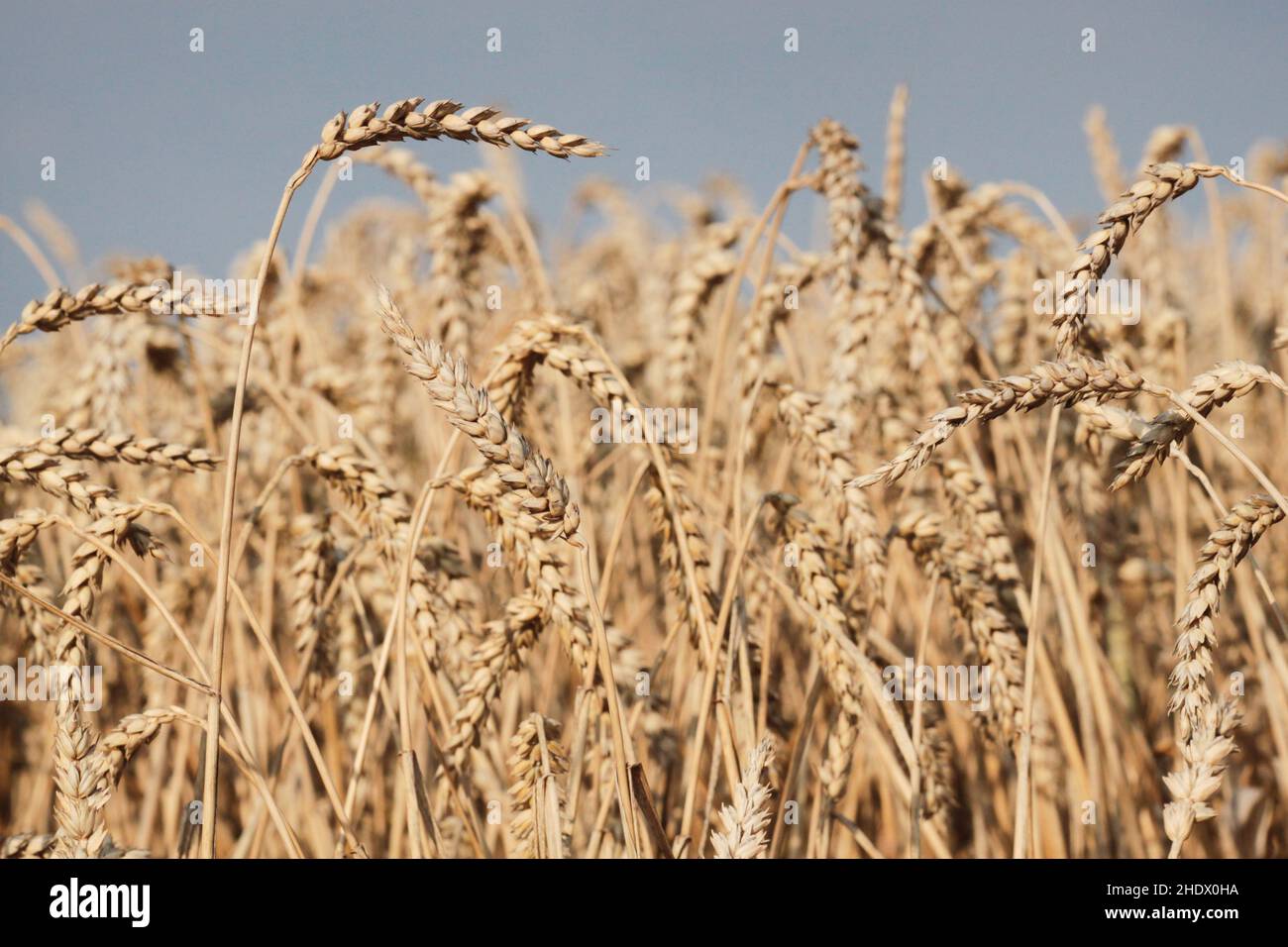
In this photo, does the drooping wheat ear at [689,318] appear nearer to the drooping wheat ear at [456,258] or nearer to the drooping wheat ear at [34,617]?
the drooping wheat ear at [456,258]

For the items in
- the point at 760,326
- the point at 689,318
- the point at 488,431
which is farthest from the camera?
the point at 689,318

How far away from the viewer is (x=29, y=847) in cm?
113

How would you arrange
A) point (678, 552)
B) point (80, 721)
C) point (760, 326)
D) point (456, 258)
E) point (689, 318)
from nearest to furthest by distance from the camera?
1. point (80, 721)
2. point (678, 552)
3. point (760, 326)
4. point (689, 318)
5. point (456, 258)

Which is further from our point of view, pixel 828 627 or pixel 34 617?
pixel 34 617

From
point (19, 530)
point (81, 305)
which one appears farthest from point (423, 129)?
point (19, 530)

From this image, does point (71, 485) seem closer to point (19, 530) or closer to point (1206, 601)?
point (19, 530)

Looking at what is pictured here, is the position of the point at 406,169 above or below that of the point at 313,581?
above

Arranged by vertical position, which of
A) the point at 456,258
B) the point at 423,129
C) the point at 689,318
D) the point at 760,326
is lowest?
the point at 423,129

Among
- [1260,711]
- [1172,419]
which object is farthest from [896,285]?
[1260,711]

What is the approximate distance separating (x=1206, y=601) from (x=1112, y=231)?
39 centimetres

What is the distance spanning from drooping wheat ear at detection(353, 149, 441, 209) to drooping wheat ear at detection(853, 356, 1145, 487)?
72.4 inches

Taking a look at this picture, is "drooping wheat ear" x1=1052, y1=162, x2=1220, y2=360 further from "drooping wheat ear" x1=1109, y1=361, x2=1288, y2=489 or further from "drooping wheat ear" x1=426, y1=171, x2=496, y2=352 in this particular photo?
"drooping wheat ear" x1=426, y1=171, x2=496, y2=352

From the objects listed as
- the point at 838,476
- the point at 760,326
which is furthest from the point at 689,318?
the point at 838,476

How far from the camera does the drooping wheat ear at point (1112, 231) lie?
3.12 feet
